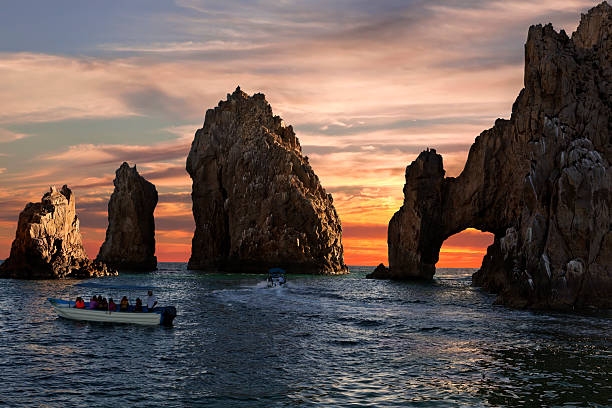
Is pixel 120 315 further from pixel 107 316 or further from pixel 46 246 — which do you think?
pixel 46 246

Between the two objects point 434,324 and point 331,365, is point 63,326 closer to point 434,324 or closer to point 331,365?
point 331,365

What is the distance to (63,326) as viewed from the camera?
47281 mm

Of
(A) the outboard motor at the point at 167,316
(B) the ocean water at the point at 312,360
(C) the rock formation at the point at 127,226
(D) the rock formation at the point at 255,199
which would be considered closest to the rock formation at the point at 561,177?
(B) the ocean water at the point at 312,360

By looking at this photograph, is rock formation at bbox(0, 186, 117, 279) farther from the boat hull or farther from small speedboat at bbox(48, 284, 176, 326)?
small speedboat at bbox(48, 284, 176, 326)

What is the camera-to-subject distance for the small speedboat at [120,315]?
45875 millimetres

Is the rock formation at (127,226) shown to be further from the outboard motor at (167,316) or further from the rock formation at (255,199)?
the outboard motor at (167,316)

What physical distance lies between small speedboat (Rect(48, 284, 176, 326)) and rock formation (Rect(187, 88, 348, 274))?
100 m

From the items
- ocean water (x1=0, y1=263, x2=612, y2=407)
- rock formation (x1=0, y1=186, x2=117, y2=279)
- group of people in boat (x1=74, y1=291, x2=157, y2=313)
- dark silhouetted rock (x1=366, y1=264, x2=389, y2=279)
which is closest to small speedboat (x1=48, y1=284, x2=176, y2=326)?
group of people in boat (x1=74, y1=291, x2=157, y2=313)

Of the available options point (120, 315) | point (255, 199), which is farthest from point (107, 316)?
point (255, 199)

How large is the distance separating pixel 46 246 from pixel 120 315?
80.7 metres

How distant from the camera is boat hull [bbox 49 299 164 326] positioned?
1808 inches

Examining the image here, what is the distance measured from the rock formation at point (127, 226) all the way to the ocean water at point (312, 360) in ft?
402

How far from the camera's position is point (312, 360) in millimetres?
32750

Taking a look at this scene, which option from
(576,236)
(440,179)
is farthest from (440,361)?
(440,179)
